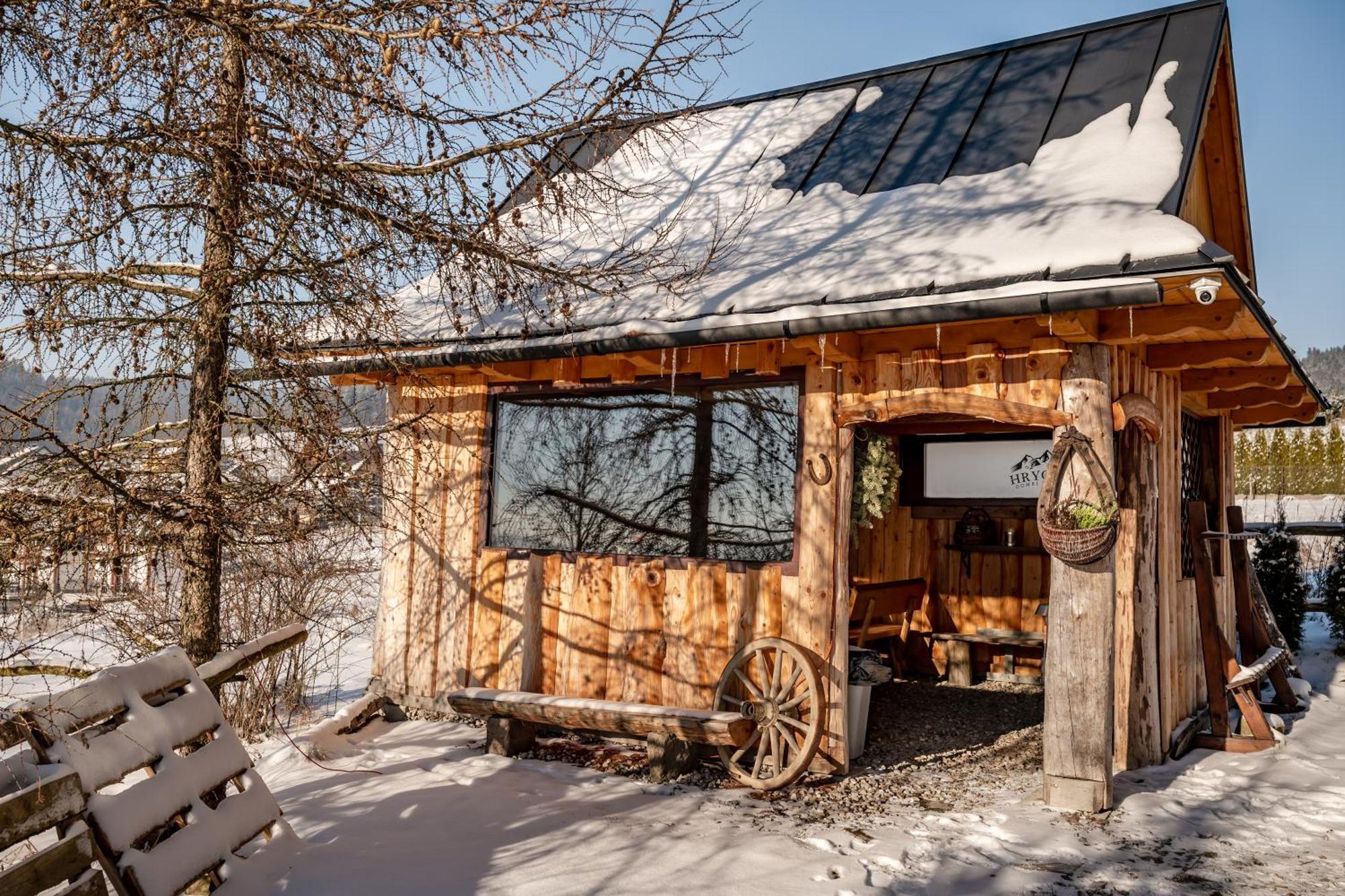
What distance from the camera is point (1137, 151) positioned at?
5754 mm

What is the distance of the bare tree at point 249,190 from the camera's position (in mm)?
4027

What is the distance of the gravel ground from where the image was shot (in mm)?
5387

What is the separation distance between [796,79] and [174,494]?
7.00 metres

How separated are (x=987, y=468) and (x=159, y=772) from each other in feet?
26.5

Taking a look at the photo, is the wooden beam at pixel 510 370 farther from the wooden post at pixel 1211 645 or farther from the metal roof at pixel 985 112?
the wooden post at pixel 1211 645

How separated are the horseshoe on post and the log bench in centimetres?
148

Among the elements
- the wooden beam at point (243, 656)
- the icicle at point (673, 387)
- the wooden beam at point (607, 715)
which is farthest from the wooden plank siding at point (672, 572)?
the wooden beam at point (243, 656)

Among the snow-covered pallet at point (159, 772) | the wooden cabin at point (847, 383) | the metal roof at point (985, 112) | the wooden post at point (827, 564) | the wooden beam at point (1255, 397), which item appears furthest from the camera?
the wooden beam at point (1255, 397)

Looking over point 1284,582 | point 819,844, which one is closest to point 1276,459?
point 1284,582

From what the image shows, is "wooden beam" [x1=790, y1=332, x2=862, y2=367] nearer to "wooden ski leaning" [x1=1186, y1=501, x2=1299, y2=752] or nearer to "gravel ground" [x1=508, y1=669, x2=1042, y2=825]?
"gravel ground" [x1=508, y1=669, x2=1042, y2=825]

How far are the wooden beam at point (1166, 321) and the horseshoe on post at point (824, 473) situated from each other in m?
1.69

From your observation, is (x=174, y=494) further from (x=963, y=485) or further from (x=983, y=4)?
(x=983, y=4)

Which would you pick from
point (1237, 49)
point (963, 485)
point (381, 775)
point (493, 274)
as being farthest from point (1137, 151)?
point (381, 775)

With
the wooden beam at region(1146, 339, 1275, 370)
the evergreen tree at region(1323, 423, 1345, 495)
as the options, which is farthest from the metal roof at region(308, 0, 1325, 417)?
the evergreen tree at region(1323, 423, 1345, 495)
